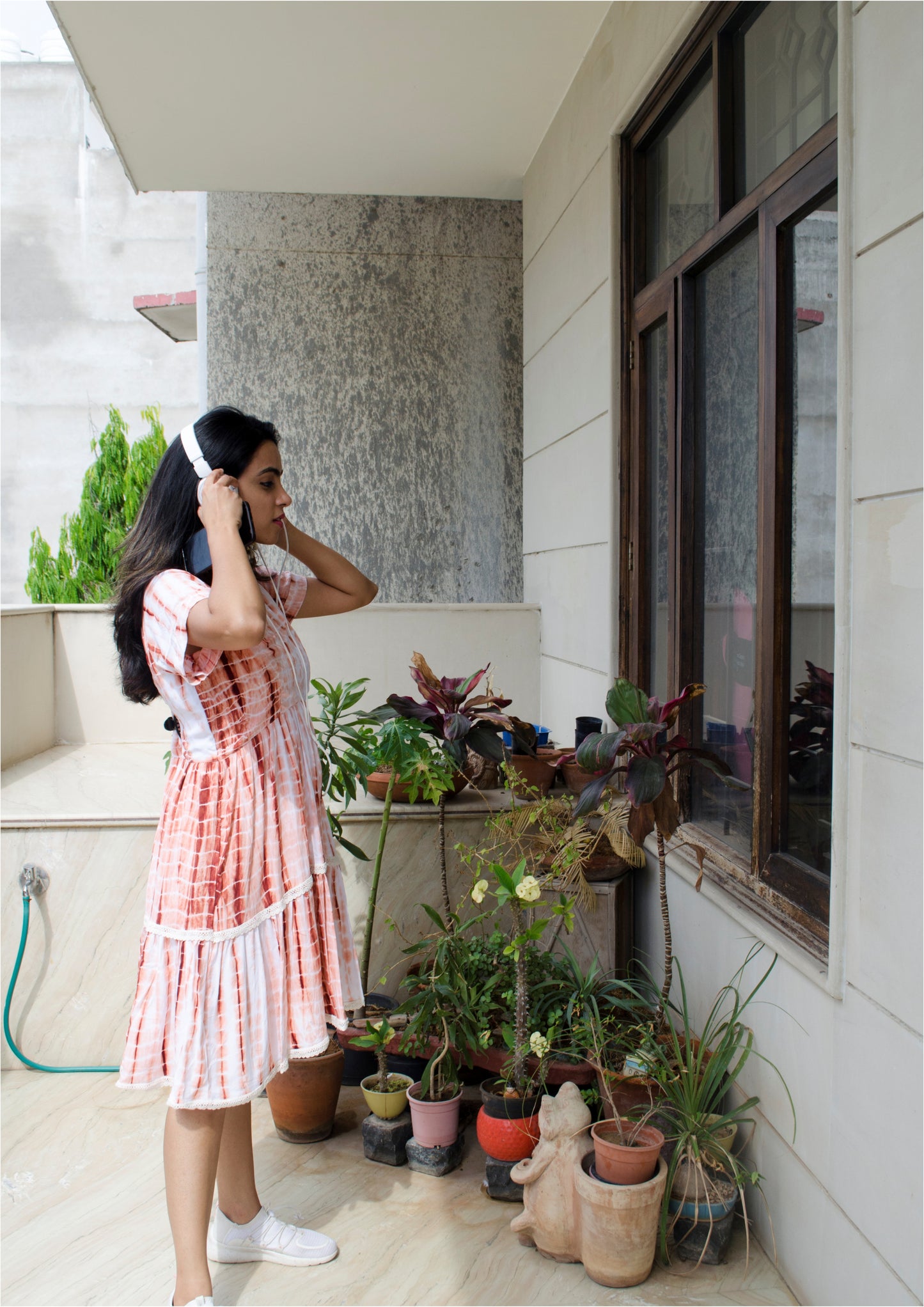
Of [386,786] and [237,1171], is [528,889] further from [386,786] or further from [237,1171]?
[386,786]

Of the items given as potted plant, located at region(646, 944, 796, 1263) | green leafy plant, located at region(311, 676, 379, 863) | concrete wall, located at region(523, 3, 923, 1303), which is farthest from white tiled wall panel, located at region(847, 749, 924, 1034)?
green leafy plant, located at region(311, 676, 379, 863)

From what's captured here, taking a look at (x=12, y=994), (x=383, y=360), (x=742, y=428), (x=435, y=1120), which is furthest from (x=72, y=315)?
(x=435, y=1120)

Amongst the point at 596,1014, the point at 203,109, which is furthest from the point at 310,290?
the point at 596,1014

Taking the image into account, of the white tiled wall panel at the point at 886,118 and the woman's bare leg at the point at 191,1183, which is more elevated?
the white tiled wall panel at the point at 886,118

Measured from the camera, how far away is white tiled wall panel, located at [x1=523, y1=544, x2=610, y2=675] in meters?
3.00

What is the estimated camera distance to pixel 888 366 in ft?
4.67

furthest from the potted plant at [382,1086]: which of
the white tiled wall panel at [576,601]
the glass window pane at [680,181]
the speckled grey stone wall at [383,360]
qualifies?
the speckled grey stone wall at [383,360]

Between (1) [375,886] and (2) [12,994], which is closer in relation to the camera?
(1) [375,886]

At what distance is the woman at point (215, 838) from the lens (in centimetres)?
162

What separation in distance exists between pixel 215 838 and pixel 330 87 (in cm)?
279

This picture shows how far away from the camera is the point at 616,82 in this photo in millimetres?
2799

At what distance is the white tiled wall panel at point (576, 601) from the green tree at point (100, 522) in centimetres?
364

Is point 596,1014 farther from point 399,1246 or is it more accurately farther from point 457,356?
point 457,356

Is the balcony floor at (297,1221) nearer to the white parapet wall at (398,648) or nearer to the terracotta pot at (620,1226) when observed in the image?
the terracotta pot at (620,1226)
